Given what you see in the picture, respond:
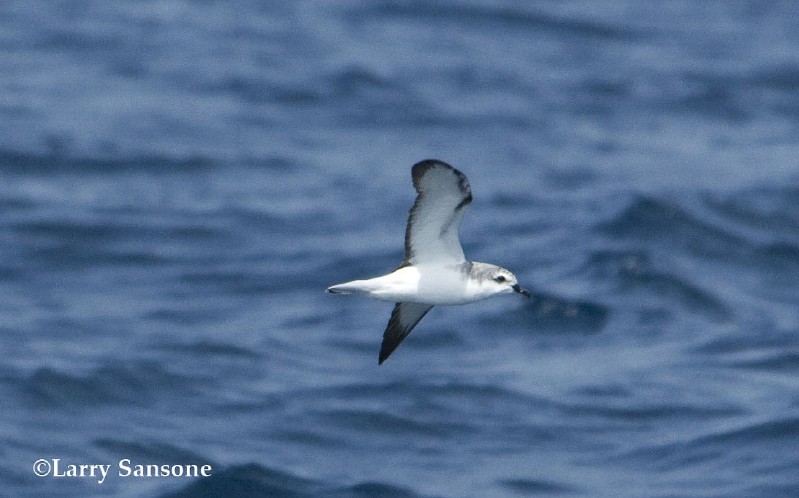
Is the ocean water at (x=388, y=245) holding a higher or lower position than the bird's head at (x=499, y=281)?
higher

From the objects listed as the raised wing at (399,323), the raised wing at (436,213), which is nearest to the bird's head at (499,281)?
the raised wing at (436,213)

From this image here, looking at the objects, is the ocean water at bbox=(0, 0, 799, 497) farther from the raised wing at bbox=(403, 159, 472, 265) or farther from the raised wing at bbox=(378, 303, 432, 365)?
the raised wing at bbox=(403, 159, 472, 265)

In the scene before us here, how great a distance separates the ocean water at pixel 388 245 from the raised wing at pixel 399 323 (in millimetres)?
7070

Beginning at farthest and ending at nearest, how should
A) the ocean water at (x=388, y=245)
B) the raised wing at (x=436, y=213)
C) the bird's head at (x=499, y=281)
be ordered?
1. the ocean water at (x=388, y=245)
2. the bird's head at (x=499, y=281)
3. the raised wing at (x=436, y=213)

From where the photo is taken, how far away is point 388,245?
31.1 m

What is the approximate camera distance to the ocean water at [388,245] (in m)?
22.8

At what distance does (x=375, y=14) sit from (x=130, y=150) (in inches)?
550

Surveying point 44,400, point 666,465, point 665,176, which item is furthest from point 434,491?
point 665,176

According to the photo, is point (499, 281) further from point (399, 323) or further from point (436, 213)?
point (399, 323)

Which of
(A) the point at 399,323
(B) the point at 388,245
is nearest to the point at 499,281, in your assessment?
(A) the point at 399,323

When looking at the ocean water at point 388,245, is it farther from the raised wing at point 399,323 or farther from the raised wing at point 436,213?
the raised wing at point 436,213

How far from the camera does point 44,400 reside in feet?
78.4

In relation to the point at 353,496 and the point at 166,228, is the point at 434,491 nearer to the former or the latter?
the point at 353,496

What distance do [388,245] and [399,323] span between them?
1685 cm
